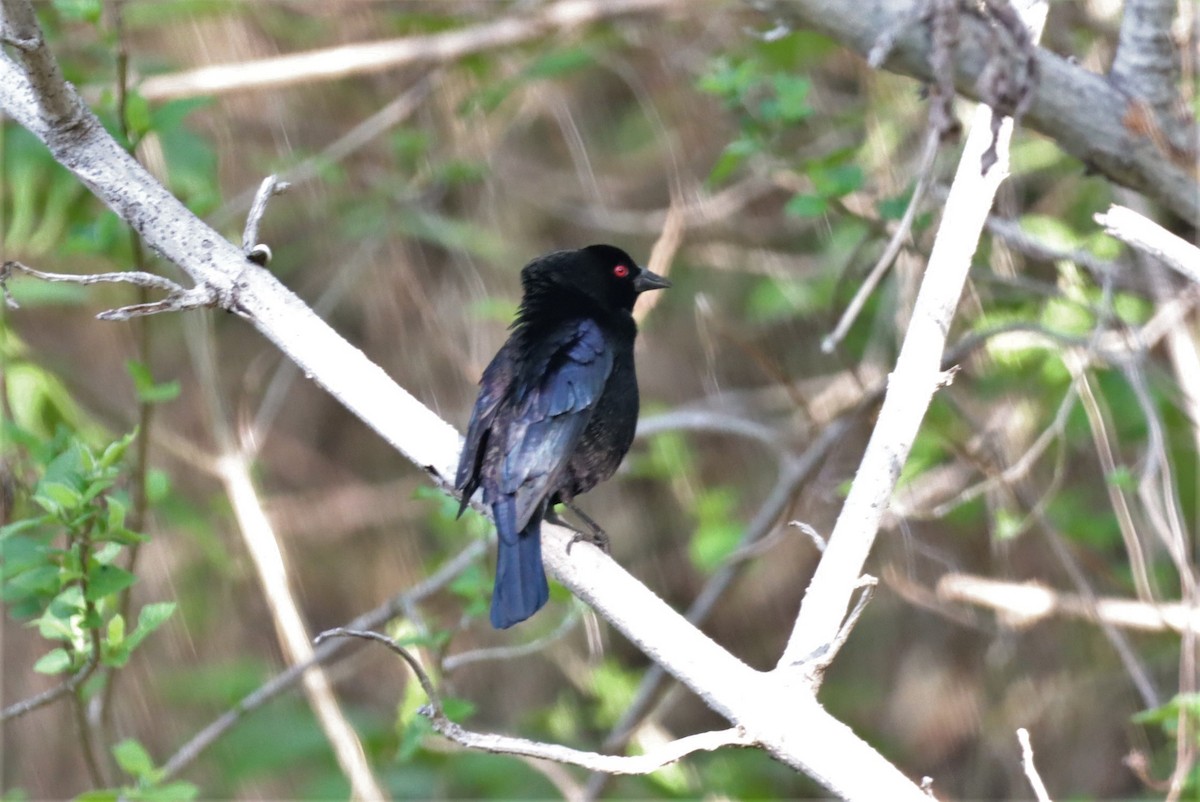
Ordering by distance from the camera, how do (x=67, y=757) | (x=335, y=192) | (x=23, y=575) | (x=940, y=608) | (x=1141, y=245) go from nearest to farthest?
(x=1141, y=245) < (x=23, y=575) < (x=940, y=608) < (x=67, y=757) < (x=335, y=192)

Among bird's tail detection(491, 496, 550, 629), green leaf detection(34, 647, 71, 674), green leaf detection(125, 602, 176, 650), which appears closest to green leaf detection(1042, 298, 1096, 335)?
bird's tail detection(491, 496, 550, 629)

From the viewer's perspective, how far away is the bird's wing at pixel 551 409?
3.10m

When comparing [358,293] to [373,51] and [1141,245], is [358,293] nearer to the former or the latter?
[373,51]

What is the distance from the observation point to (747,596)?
22.5 ft

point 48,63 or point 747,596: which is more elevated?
point 48,63

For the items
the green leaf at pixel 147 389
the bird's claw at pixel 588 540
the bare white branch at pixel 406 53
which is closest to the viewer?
the bird's claw at pixel 588 540

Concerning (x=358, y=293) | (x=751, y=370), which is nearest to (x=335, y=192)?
(x=358, y=293)

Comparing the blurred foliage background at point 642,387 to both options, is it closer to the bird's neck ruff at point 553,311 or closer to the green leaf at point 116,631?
the bird's neck ruff at point 553,311

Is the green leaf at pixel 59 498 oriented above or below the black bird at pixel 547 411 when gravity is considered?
above

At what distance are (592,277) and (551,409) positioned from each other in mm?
831

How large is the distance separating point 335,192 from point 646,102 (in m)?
1.77

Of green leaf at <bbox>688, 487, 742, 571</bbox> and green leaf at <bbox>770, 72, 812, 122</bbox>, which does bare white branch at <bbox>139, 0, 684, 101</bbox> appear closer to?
A: green leaf at <bbox>770, 72, 812, 122</bbox>

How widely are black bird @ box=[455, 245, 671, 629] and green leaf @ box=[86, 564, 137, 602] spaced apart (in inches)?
30.3

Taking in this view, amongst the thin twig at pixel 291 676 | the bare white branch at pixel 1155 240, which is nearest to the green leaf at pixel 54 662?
the thin twig at pixel 291 676
